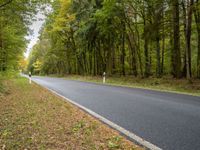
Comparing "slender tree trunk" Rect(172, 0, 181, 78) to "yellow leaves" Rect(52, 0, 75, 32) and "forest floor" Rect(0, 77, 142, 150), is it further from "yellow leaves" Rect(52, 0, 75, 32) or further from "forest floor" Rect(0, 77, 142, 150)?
"yellow leaves" Rect(52, 0, 75, 32)

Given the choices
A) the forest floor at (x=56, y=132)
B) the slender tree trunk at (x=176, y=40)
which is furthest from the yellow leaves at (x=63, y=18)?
the forest floor at (x=56, y=132)

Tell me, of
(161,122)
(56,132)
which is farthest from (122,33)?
(56,132)

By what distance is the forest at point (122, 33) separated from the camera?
19.3 m

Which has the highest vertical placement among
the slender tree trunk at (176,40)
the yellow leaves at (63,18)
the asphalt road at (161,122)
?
the yellow leaves at (63,18)

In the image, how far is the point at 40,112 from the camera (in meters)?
7.85

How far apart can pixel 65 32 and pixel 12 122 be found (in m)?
37.4

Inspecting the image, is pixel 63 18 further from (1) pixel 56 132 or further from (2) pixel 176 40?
(1) pixel 56 132

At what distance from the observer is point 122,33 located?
30734mm

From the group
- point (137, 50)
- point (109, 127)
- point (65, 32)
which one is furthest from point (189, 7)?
point (65, 32)

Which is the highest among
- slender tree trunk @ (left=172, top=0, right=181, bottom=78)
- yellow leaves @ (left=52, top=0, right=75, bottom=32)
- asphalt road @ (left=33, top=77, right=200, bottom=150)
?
yellow leaves @ (left=52, top=0, right=75, bottom=32)

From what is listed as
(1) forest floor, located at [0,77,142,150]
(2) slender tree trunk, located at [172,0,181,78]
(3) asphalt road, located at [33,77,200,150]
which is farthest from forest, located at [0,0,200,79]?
(3) asphalt road, located at [33,77,200,150]

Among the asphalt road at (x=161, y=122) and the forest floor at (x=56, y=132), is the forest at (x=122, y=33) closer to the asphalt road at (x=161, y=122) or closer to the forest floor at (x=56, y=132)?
the forest floor at (x=56, y=132)

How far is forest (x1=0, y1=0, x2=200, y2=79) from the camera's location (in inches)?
762

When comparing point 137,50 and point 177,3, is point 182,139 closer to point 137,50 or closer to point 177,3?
point 177,3
